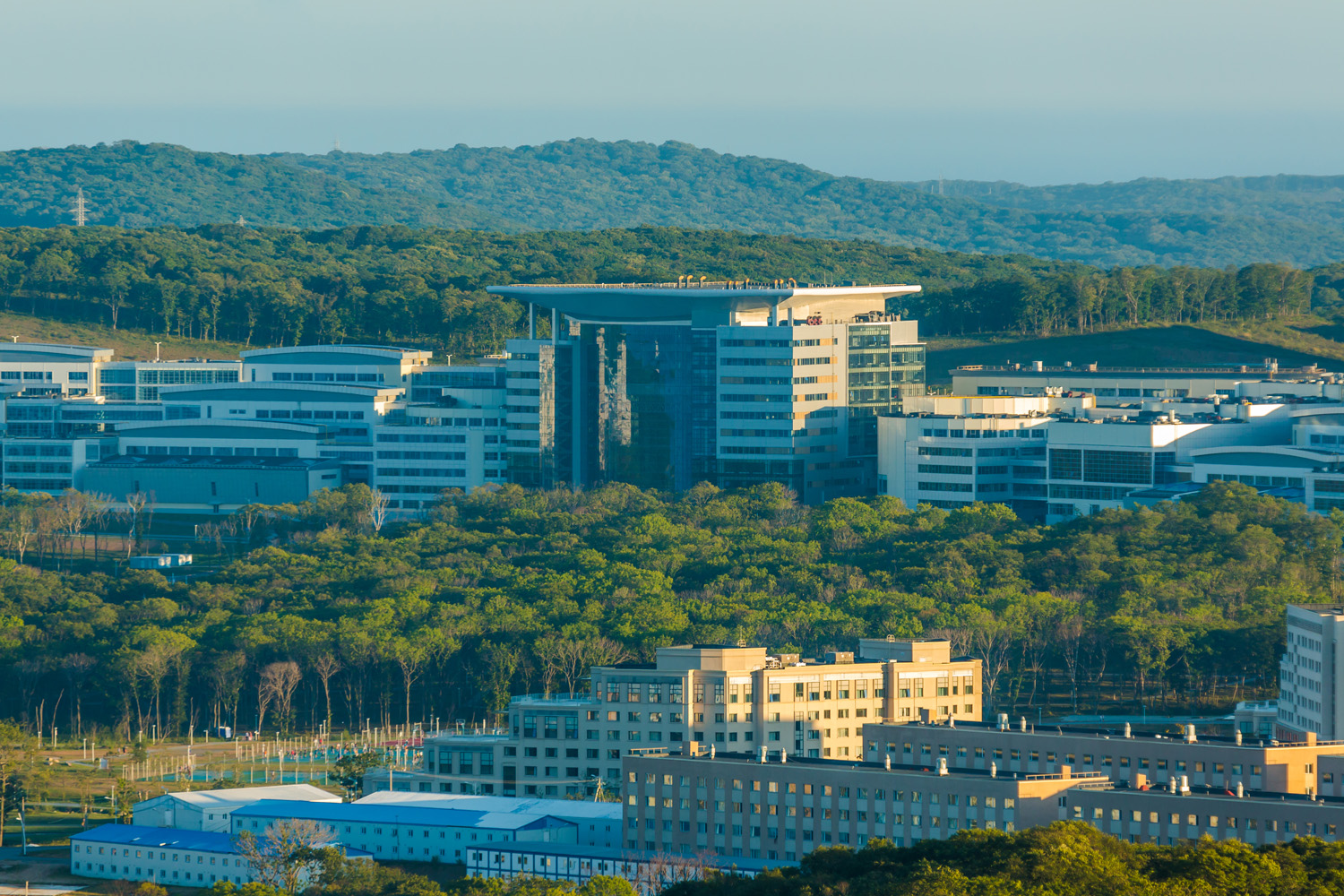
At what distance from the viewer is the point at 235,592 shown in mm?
135625

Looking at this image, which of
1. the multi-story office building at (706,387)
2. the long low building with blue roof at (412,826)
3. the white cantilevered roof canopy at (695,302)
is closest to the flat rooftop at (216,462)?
the multi-story office building at (706,387)

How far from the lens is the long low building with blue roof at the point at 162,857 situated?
301ft

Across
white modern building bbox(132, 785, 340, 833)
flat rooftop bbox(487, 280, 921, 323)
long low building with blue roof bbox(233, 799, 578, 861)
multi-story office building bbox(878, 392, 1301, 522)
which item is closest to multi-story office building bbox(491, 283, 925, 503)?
flat rooftop bbox(487, 280, 921, 323)

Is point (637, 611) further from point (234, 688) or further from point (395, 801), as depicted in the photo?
point (395, 801)

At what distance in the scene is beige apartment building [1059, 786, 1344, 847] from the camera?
3041 inches

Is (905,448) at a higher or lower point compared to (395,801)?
higher

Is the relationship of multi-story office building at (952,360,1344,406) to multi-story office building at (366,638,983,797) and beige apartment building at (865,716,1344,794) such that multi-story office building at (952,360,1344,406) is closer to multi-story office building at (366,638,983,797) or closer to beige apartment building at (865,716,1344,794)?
multi-story office building at (366,638,983,797)

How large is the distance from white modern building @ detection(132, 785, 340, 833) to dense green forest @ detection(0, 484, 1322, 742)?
60.8 feet

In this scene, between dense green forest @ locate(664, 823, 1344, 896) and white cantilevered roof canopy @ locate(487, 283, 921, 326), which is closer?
dense green forest @ locate(664, 823, 1344, 896)

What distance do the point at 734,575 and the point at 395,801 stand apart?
141ft

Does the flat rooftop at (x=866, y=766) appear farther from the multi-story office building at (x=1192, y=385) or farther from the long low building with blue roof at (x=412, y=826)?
the multi-story office building at (x=1192, y=385)

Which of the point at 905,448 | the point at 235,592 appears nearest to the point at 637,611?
the point at 235,592

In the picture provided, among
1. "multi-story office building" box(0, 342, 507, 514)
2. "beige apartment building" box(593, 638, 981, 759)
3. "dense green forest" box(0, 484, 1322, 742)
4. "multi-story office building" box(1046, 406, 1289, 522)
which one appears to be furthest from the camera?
"multi-story office building" box(0, 342, 507, 514)

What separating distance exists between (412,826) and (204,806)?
866cm
